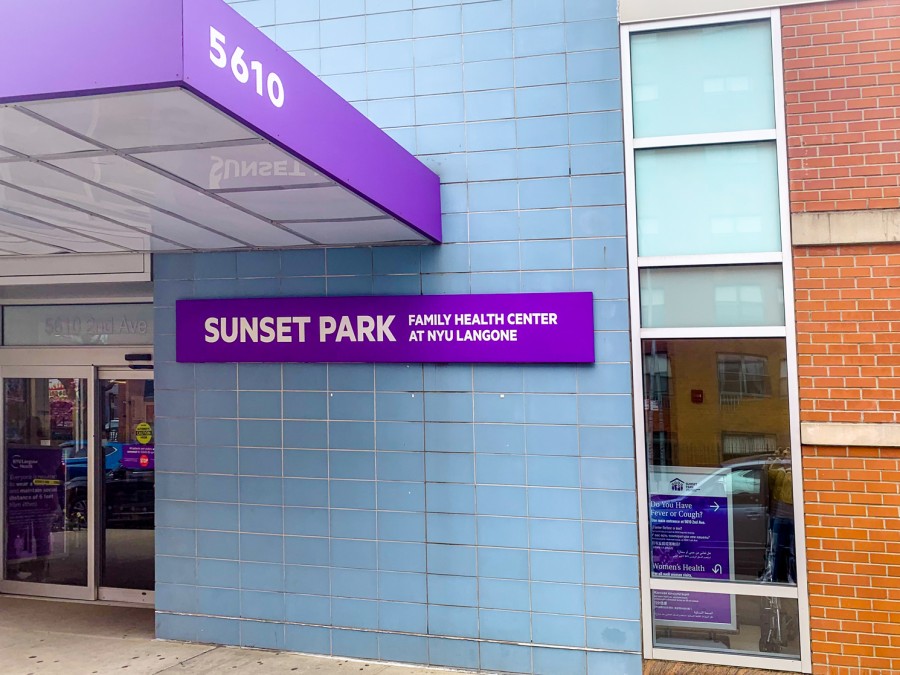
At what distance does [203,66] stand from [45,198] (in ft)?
6.23

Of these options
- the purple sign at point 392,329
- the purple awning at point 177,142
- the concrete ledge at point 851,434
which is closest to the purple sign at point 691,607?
the concrete ledge at point 851,434

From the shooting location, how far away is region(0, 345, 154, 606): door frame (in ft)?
24.1

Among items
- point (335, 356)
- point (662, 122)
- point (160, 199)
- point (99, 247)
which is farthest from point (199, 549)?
point (662, 122)

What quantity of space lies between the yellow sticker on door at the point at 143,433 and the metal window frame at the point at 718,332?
463 cm

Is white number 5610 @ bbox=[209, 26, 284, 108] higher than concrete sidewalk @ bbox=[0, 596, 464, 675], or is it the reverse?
white number 5610 @ bbox=[209, 26, 284, 108]

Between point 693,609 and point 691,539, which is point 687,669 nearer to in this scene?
point 693,609

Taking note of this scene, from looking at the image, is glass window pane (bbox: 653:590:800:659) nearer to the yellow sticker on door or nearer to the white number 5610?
the white number 5610

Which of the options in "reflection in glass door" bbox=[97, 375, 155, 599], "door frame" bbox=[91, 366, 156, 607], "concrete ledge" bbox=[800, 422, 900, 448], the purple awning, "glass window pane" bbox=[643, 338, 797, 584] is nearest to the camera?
the purple awning

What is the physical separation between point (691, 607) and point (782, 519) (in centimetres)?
88

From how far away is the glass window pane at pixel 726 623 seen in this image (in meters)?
5.19

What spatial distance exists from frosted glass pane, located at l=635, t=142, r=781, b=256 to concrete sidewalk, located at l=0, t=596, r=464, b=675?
3601mm

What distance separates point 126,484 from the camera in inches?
293

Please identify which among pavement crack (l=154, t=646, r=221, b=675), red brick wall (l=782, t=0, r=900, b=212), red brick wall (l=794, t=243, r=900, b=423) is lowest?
pavement crack (l=154, t=646, r=221, b=675)

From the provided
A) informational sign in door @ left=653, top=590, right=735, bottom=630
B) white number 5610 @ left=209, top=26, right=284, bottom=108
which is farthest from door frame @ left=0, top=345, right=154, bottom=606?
informational sign in door @ left=653, top=590, right=735, bottom=630
